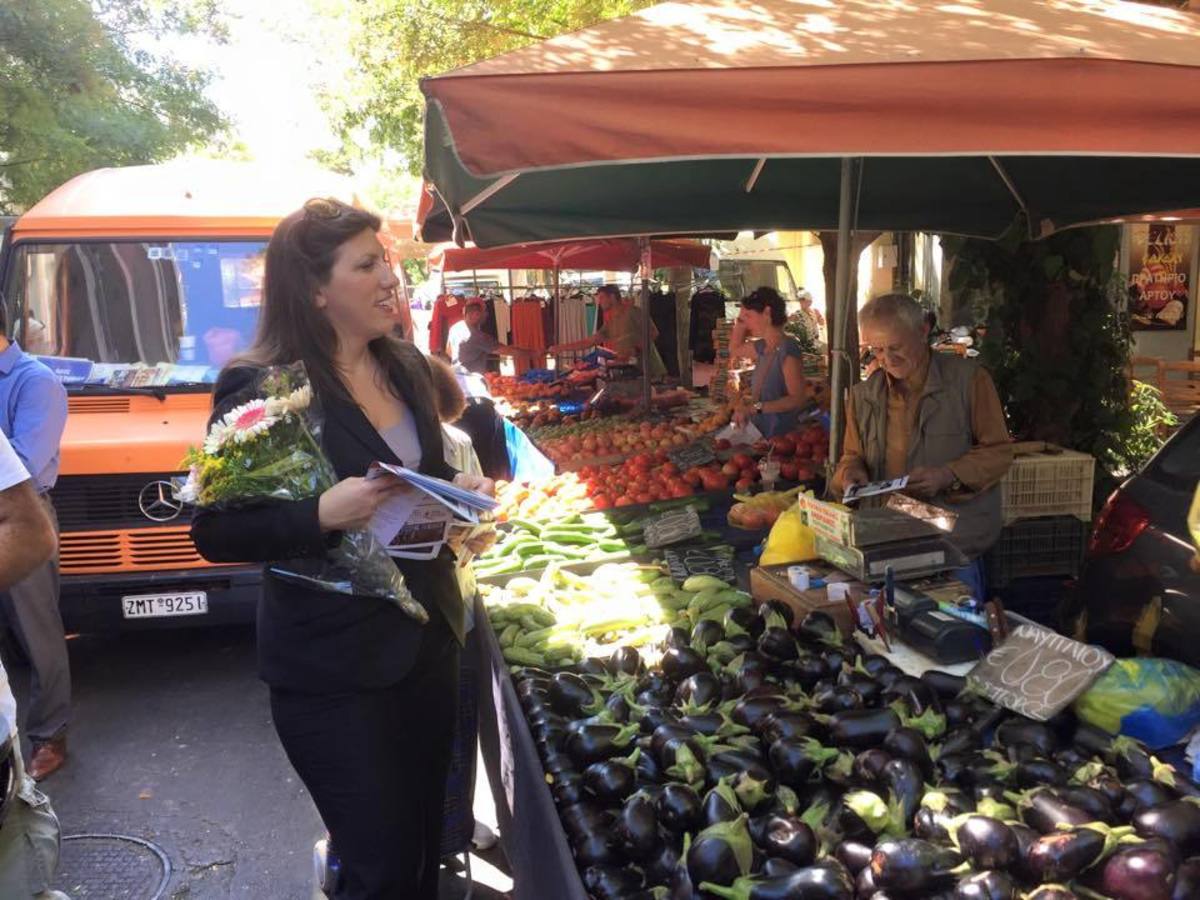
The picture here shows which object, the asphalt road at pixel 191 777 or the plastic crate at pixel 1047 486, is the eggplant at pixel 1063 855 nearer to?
the asphalt road at pixel 191 777

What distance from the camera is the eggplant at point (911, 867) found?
1.84 metres

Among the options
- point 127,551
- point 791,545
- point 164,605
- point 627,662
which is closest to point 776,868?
point 627,662

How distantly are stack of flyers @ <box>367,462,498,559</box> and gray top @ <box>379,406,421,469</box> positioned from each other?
223mm

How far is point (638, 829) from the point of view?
217 cm

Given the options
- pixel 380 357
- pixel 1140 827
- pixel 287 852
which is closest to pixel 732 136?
pixel 380 357

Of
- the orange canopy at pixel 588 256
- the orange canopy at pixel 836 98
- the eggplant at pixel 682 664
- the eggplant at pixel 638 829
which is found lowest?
the orange canopy at pixel 588 256

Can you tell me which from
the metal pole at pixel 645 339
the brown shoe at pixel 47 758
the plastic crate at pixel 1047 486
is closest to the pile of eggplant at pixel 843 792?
the plastic crate at pixel 1047 486

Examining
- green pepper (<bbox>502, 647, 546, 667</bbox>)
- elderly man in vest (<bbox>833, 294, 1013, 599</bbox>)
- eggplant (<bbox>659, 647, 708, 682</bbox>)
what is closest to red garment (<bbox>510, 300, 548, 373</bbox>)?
elderly man in vest (<bbox>833, 294, 1013, 599</bbox>)

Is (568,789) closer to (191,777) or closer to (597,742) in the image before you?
(597,742)

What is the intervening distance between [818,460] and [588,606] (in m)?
2.90

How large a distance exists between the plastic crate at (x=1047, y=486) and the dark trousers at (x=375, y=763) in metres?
3.61

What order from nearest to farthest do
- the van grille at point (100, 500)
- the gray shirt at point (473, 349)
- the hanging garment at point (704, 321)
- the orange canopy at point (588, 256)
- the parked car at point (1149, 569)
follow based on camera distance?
1. the parked car at point (1149, 569)
2. the van grille at point (100, 500)
3. the gray shirt at point (473, 349)
4. the orange canopy at point (588, 256)
5. the hanging garment at point (704, 321)

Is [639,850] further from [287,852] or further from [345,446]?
[287,852]

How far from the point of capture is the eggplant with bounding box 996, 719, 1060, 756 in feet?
7.55
